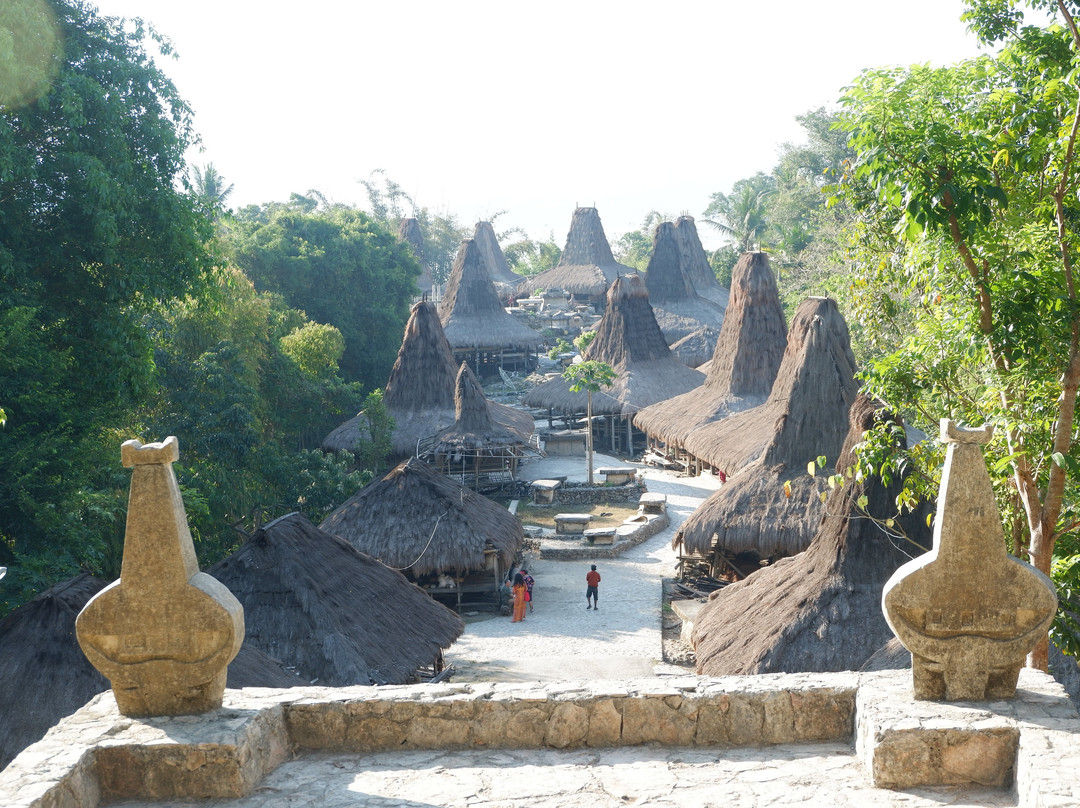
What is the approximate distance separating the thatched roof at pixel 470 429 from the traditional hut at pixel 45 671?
16503mm

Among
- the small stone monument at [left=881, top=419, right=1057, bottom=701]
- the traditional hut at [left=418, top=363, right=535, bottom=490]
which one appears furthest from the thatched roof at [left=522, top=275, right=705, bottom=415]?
the small stone monument at [left=881, top=419, right=1057, bottom=701]

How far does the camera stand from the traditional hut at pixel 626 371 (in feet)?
116

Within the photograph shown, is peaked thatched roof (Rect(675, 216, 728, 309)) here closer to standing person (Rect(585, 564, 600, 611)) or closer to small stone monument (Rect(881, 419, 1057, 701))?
standing person (Rect(585, 564, 600, 611))

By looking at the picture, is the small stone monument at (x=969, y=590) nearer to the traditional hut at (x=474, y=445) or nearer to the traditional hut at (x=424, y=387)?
the traditional hut at (x=474, y=445)

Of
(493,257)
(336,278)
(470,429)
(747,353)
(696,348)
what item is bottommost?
(470,429)

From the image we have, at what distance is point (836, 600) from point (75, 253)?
12.1 metres

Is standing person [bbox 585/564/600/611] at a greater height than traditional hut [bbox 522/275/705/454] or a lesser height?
lesser

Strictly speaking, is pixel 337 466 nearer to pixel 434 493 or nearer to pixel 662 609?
pixel 434 493

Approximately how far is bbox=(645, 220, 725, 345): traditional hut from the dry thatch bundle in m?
5.67

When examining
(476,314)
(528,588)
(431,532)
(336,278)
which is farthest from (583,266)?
(431,532)

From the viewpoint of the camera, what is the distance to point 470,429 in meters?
28.5

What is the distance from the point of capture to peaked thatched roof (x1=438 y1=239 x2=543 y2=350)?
150 feet

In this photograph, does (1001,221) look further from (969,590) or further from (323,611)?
(323,611)

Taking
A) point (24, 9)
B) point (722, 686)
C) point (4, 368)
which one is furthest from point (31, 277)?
point (722, 686)
